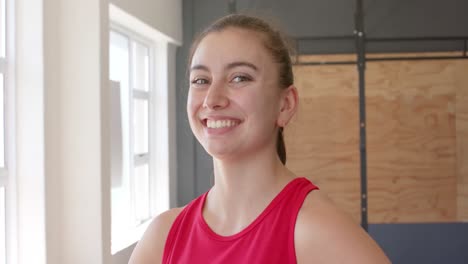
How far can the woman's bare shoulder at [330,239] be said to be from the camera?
0.80m

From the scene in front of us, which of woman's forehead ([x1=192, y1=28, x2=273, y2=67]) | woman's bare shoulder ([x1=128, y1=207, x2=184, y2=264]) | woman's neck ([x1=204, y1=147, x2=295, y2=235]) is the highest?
woman's forehead ([x1=192, y1=28, x2=273, y2=67])

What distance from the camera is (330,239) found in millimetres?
826

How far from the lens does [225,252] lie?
90cm

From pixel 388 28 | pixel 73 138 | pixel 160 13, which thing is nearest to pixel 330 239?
pixel 73 138

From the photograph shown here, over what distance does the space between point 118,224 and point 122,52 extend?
1.24 metres

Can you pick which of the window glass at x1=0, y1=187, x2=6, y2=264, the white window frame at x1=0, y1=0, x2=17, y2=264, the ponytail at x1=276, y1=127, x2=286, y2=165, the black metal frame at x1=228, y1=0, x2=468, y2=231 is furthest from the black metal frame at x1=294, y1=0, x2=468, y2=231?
the ponytail at x1=276, y1=127, x2=286, y2=165

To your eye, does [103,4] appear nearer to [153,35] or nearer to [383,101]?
[153,35]

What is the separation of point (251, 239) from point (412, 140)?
4549 millimetres

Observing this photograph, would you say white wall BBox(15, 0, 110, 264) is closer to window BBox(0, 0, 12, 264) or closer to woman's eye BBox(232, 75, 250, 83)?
window BBox(0, 0, 12, 264)

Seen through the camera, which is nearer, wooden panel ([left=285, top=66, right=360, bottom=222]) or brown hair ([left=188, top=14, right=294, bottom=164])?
brown hair ([left=188, top=14, right=294, bottom=164])

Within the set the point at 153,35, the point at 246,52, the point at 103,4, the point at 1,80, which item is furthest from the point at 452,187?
the point at 246,52

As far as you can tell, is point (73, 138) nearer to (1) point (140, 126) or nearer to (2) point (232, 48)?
(1) point (140, 126)

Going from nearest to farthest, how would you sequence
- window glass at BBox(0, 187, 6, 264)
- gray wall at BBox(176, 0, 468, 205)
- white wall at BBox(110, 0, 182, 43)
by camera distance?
window glass at BBox(0, 187, 6, 264) → white wall at BBox(110, 0, 182, 43) → gray wall at BBox(176, 0, 468, 205)

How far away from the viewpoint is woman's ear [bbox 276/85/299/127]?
1023mm
